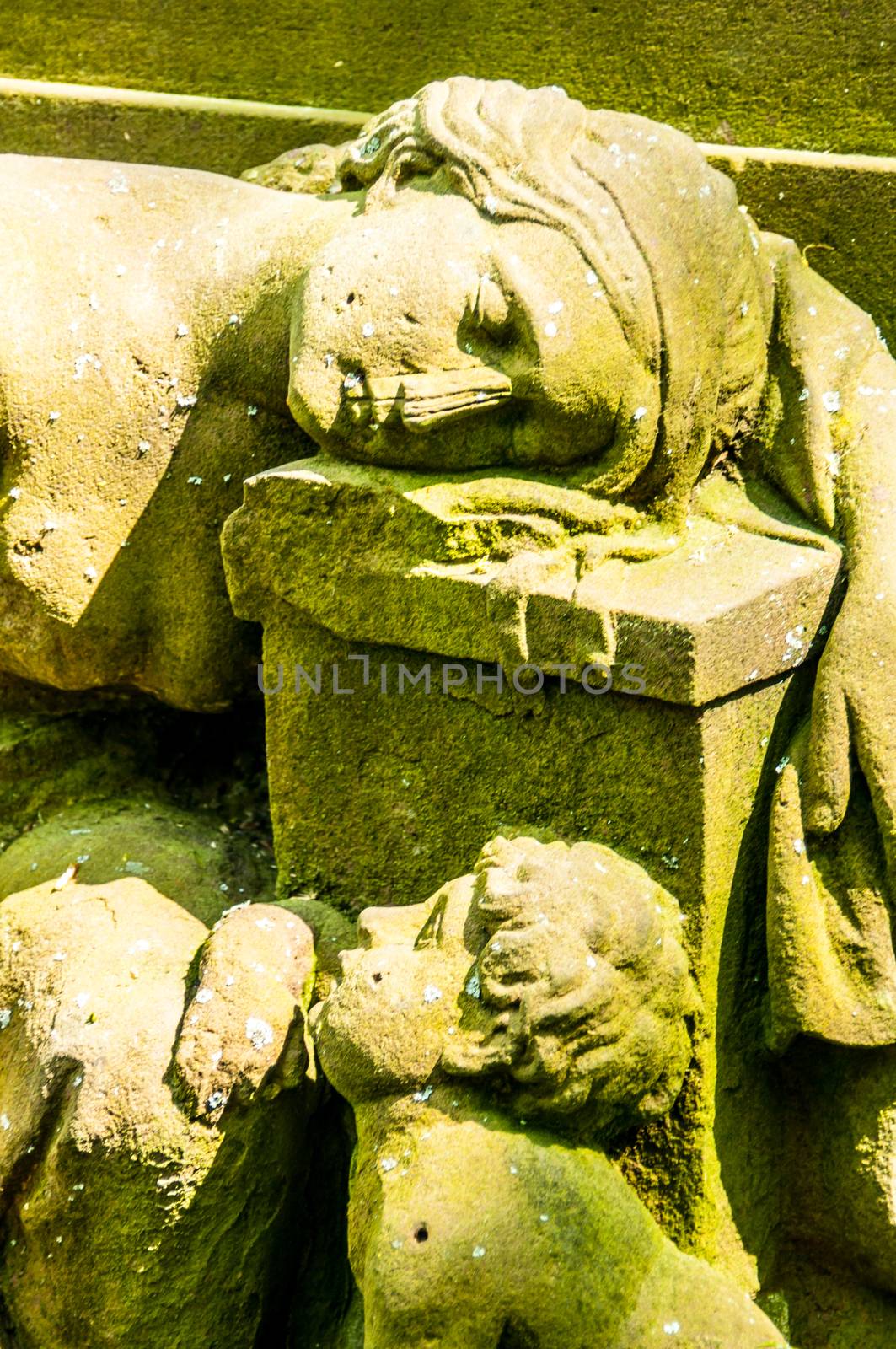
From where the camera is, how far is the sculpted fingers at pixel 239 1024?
1.54 m

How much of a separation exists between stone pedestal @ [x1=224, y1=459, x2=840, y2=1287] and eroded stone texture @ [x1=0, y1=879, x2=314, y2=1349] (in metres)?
0.25

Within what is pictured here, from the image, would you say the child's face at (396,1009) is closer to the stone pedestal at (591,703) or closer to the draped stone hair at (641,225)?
the stone pedestal at (591,703)

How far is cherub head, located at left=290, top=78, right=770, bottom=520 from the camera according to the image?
152 cm

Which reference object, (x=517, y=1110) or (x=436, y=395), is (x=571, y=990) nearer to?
(x=517, y=1110)

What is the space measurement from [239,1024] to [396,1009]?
0.25 meters

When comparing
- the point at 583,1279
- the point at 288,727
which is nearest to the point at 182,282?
the point at 288,727

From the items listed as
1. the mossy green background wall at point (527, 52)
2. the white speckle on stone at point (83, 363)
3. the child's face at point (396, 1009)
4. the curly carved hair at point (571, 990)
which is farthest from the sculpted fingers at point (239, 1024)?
the mossy green background wall at point (527, 52)

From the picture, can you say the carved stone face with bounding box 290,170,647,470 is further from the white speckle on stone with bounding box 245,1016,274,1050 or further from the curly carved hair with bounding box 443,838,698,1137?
the white speckle on stone with bounding box 245,1016,274,1050

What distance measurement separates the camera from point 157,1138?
1.53 metres

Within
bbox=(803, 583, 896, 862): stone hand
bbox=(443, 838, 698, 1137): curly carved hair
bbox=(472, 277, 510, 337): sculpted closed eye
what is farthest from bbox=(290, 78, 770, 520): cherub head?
bbox=(443, 838, 698, 1137): curly carved hair

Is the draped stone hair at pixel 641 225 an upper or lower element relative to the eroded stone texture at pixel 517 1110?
upper

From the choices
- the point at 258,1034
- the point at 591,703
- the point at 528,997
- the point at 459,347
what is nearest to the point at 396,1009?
the point at 528,997

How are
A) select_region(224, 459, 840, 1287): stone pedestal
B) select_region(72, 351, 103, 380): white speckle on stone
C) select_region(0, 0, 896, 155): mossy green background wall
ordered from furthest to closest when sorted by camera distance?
select_region(0, 0, 896, 155): mossy green background wall < select_region(72, 351, 103, 380): white speckle on stone < select_region(224, 459, 840, 1287): stone pedestal

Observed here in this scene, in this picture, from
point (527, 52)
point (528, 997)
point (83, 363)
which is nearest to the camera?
point (528, 997)
